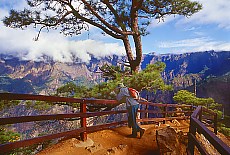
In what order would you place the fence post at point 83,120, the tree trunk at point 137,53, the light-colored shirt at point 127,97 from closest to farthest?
the fence post at point 83,120, the light-colored shirt at point 127,97, the tree trunk at point 137,53

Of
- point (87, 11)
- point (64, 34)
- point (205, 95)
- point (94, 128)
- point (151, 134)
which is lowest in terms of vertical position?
point (205, 95)

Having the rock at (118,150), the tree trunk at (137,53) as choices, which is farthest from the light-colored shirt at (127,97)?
the tree trunk at (137,53)

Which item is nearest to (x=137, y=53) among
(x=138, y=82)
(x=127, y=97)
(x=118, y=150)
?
(x=138, y=82)

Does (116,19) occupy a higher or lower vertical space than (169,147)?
higher

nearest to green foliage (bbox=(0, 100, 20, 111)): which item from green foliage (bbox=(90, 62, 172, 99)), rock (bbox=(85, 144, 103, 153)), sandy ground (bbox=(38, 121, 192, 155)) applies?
green foliage (bbox=(90, 62, 172, 99))

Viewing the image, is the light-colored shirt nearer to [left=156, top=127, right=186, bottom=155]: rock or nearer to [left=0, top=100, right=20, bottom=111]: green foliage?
[left=156, top=127, right=186, bottom=155]: rock

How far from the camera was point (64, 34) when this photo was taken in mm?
9172

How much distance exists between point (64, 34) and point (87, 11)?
1377 mm

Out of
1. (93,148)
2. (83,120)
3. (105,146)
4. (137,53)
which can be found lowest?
(105,146)

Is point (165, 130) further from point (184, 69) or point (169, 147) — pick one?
point (184, 69)

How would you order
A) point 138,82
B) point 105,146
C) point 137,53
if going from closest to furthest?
point 105,146 → point 138,82 → point 137,53

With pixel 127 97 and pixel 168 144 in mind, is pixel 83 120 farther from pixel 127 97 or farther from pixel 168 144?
pixel 168 144

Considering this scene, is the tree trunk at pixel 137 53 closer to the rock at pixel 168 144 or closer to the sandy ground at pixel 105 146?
the sandy ground at pixel 105 146

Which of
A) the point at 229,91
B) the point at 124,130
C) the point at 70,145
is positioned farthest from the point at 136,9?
the point at 229,91
